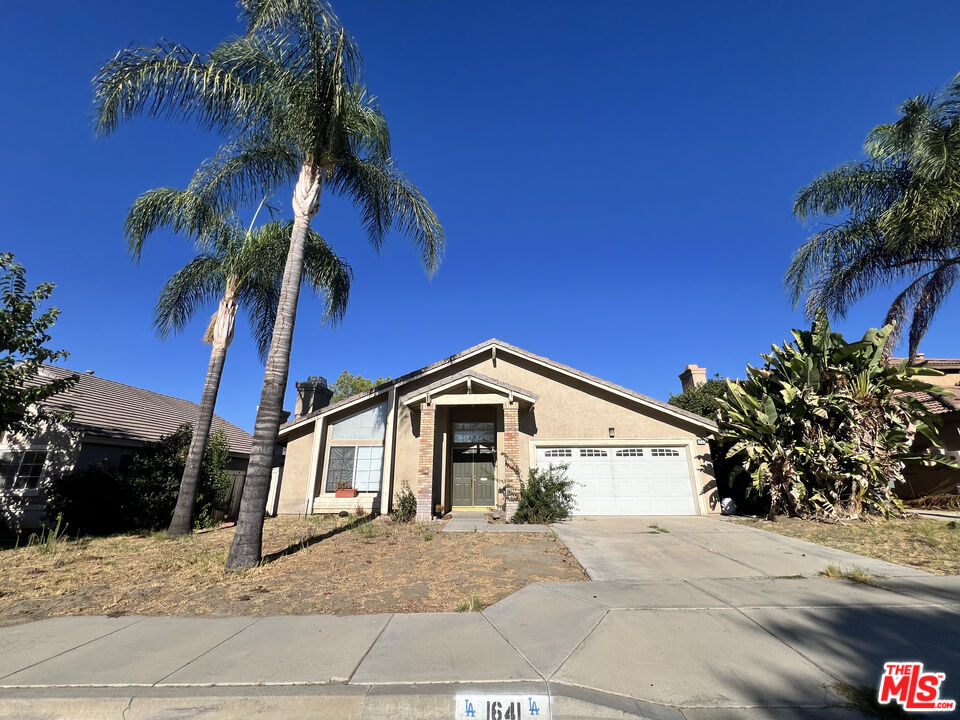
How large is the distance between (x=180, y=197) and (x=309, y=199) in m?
3.74

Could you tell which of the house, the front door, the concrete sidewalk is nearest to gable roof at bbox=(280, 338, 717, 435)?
the house

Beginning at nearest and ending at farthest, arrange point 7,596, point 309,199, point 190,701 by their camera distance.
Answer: point 190,701, point 7,596, point 309,199

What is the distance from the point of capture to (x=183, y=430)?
479 inches

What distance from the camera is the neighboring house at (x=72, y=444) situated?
1172 centimetres

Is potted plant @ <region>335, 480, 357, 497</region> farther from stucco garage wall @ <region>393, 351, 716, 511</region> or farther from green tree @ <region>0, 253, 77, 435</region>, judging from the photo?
green tree @ <region>0, 253, 77, 435</region>

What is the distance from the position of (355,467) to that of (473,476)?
156 inches

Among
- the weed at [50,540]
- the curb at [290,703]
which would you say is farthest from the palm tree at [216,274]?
the curb at [290,703]

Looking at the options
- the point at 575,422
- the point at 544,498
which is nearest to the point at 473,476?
the point at 544,498

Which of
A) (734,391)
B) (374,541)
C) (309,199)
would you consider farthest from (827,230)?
(374,541)

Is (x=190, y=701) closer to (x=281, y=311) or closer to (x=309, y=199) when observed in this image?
(x=281, y=311)

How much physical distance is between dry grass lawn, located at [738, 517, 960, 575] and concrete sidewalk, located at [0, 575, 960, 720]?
253cm

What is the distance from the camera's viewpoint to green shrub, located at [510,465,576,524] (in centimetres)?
1109

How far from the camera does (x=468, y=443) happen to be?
13.7 m

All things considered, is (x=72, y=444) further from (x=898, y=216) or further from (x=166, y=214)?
(x=898, y=216)
